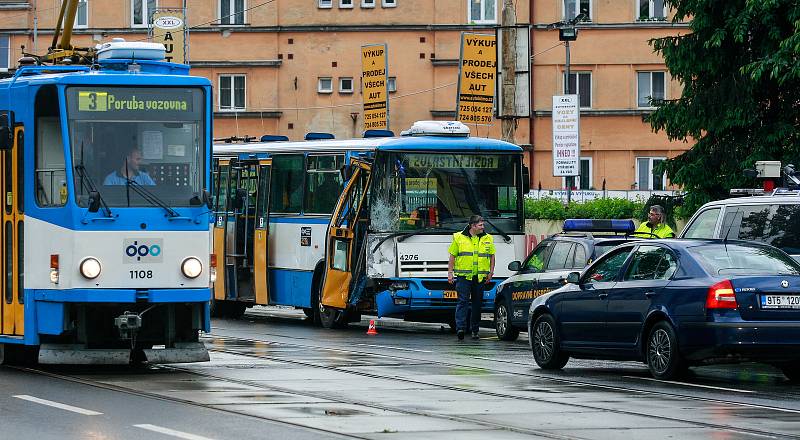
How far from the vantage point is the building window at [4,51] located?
57.7 meters

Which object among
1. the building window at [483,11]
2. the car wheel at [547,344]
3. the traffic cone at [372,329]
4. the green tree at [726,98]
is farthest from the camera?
the building window at [483,11]

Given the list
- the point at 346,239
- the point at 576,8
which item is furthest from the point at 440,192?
the point at 576,8

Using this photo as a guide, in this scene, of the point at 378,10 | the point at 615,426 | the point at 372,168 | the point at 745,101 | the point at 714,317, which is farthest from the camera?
the point at 378,10

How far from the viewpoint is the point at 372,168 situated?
2731 centimetres

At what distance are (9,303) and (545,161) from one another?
39.4 m

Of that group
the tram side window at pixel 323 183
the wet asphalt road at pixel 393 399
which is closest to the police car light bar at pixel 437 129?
the tram side window at pixel 323 183

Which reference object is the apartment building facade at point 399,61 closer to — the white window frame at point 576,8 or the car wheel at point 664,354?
the white window frame at point 576,8

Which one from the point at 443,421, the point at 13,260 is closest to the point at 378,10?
the point at 13,260

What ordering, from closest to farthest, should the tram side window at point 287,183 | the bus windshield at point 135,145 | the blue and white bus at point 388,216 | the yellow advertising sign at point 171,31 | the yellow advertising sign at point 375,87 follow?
the bus windshield at point 135,145 → the blue and white bus at point 388,216 → the tram side window at point 287,183 → the yellow advertising sign at point 375,87 → the yellow advertising sign at point 171,31

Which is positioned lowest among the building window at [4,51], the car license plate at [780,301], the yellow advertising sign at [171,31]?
the car license plate at [780,301]

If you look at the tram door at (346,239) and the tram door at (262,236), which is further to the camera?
the tram door at (262,236)

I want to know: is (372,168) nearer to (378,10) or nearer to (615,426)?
(615,426)

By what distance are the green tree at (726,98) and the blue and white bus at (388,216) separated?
3.55m

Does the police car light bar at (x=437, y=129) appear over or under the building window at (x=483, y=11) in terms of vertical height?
under
